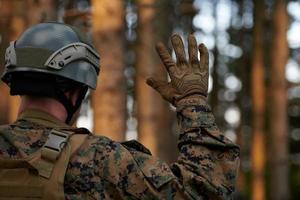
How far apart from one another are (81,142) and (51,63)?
33 cm

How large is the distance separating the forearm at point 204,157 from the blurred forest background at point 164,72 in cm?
67

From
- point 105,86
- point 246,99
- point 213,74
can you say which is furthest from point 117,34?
point 246,99

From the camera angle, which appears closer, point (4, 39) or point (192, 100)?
point (192, 100)

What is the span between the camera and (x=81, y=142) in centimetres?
260

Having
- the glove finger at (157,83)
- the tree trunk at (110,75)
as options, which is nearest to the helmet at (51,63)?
the glove finger at (157,83)

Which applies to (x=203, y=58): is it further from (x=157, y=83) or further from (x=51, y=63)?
(x=51, y=63)

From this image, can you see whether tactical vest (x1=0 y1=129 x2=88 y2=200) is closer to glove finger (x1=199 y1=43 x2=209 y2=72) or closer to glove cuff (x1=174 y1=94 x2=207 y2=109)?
glove cuff (x1=174 y1=94 x2=207 y2=109)

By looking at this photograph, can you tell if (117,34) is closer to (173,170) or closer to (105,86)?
(105,86)

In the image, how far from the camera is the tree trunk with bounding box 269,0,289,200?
1769 centimetres

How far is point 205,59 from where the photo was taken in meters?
2.85

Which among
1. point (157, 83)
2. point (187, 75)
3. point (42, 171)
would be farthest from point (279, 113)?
point (42, 171)

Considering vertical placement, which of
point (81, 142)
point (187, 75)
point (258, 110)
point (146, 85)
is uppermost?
point (187, 75)

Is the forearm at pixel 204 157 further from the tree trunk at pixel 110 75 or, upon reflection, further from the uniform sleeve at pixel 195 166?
the tree trunk at pixel 110 75

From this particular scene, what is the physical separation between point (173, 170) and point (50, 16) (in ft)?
19.2
